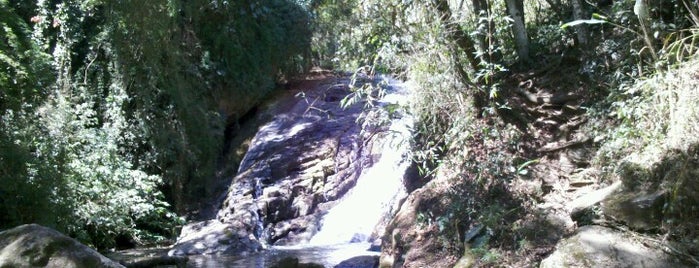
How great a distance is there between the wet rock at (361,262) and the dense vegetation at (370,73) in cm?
163

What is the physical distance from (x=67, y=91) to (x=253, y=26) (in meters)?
5.83

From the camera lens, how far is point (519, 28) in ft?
30.6

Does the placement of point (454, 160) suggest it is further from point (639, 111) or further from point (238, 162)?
point (238, 162)

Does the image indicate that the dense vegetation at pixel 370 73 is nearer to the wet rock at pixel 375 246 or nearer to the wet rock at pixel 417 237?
the wet rock at pixel 417 237

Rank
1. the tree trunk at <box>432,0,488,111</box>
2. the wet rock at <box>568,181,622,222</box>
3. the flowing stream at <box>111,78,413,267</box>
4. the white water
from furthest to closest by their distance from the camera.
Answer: the white water
the flowing stream at <box>111,78,413,267</box>
the tree trunk at <box>432,0,488,111</box>
the wet rock at <box>568,181,622,222</box>

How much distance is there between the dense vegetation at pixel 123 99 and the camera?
1047 cm

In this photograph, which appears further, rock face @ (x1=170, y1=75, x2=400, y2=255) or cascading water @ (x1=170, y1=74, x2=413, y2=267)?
rock face @ (x1=170, y1=75, x2=400, y2=255)

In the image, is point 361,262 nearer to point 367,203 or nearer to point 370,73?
point 370,73

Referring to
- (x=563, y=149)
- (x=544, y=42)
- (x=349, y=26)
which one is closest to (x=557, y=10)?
(x=544, y=42)

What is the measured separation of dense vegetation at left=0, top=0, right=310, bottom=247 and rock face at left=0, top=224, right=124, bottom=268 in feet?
14.5

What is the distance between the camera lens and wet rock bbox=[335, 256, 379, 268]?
31.5ft

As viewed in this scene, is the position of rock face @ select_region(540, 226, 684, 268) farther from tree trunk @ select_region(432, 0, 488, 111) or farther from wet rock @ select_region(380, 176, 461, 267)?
tree trunk @ select_region(432, 0, 488, 111)

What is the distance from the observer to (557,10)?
9.59m

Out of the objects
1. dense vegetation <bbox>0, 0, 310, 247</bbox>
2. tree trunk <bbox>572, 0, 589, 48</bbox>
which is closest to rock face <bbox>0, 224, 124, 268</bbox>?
dense vegetation <bbox>0, 0, 310, 247</bbox>
